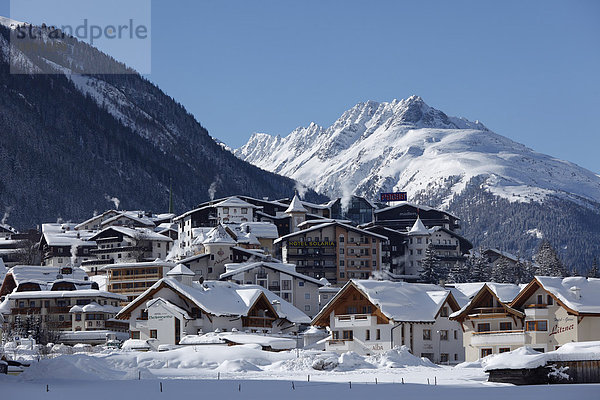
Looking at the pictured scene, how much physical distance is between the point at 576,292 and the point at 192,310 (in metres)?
35.5

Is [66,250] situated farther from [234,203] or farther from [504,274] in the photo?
[504,274]

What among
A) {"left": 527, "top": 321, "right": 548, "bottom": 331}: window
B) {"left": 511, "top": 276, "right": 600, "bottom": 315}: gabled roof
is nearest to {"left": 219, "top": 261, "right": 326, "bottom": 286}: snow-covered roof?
{"left": 511, "top": 276, "right": 600, "bottom": 315}: gabled roof

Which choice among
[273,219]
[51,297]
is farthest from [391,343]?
[273,219]

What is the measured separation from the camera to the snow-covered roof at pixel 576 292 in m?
76.1

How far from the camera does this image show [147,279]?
132750mm

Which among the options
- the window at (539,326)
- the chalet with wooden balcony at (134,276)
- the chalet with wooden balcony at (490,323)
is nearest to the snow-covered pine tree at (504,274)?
the chalet with wooden balcony at (134,276)

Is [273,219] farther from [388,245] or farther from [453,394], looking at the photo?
[453,394]

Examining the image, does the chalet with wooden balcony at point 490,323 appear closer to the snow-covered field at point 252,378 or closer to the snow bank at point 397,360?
the snow-covered field at point 252,378

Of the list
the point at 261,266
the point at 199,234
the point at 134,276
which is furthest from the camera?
the point at 199,234

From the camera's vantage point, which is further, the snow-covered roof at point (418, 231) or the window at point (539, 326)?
the snow-covered roof at point (418, 231)

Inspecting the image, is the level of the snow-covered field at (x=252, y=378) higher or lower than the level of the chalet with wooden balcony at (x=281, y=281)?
lower

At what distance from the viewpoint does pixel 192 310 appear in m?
97.2

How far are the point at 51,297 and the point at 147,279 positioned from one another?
43.6 ft

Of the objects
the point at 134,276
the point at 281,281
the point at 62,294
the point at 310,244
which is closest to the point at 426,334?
the point at 281,281
